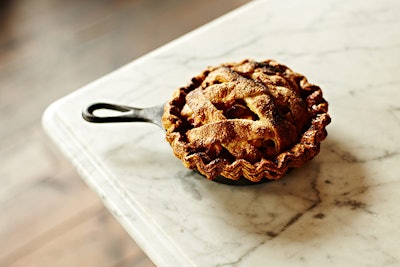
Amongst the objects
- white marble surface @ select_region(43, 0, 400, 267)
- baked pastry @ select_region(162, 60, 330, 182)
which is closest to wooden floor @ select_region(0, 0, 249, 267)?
white marble surface @ select_region(43, 0, 400, 267)

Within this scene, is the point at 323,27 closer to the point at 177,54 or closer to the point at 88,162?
the point at 177,54

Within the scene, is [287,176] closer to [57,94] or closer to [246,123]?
[246,123]

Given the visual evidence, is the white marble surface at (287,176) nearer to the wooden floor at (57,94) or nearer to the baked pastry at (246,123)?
the baked pastry at (246,123)

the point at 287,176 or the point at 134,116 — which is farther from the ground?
the point at 134,116

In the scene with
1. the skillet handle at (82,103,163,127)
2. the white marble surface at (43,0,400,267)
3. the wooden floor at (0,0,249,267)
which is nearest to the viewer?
the white marble surface at (43,0,400,267)

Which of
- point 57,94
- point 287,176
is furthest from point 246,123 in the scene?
point 57,94

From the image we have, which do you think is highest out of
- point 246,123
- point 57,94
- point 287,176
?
point 246,123

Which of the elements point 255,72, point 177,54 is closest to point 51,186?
point 177,54

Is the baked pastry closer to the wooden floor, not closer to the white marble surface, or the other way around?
the white marble surface
